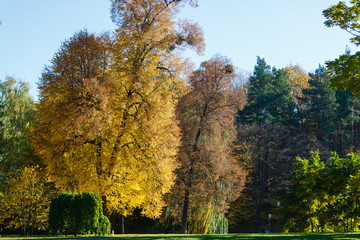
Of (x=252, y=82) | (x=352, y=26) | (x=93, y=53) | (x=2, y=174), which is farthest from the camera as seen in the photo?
(x=252, y=82)

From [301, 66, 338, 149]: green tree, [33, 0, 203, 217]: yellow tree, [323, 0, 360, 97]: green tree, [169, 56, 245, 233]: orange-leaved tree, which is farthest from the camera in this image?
[301, 66, 338, 149]: green tree

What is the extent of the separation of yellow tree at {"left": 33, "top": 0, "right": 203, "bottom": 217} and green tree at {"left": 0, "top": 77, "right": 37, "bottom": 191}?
1356 centimetres

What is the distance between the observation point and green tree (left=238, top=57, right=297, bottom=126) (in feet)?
134

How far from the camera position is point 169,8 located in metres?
18.5

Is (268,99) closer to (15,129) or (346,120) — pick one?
(346,120)

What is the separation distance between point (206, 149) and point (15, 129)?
63.0 feet

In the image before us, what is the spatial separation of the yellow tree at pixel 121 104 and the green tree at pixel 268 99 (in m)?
23.1

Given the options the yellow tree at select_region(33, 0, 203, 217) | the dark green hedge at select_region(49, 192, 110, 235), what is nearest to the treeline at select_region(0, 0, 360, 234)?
the yellow tree at select_region(33, 0, 203, 217)

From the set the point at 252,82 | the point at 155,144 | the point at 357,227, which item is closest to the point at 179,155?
the point at 155,144

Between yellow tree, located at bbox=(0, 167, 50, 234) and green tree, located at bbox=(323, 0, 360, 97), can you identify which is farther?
yellow tree, located at bbox=(0, 167, 50, 234)

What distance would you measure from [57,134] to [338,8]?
12678 mm

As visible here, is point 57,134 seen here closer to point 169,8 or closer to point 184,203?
point 169,8

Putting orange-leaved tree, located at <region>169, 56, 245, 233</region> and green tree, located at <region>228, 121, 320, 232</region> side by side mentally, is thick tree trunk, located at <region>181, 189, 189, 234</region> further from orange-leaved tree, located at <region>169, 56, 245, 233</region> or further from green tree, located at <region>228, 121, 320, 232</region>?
green tree, located at <region>228, 121, 320, 232</region>

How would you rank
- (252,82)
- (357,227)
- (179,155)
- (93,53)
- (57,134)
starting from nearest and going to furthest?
1. (57,134)
2. (93,53)
3. (357,227)
4. (179,155)
5. (252,82)
